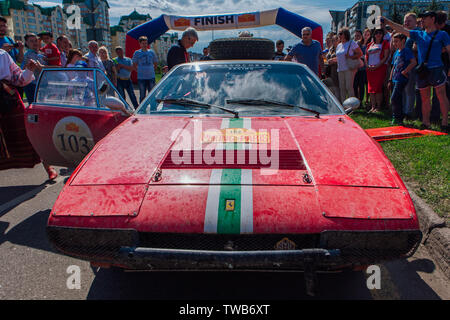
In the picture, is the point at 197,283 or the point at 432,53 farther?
the point at 432,53

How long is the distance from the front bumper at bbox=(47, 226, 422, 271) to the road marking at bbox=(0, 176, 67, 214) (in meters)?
2.24

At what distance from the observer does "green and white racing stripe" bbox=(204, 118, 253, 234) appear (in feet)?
5.37

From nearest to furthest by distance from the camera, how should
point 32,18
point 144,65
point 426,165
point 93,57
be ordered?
point 426,165 → point 93,57 → point 144,65 → point 32,18

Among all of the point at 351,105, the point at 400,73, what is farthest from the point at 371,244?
the point at 400,73

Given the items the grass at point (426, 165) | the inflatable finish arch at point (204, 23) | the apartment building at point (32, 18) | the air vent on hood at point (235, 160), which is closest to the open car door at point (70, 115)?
the air vent on hood at point (235, 160)

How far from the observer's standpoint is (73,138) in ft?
10.9

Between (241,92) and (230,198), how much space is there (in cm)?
136

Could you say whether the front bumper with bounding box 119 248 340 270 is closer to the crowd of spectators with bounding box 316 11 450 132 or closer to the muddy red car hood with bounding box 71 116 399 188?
the muddy red car hood with bounding box 71 116 399 188

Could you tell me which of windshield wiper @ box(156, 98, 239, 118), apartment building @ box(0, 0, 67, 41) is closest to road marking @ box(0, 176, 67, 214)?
windshield wiper @ box(156, 98, 239, 118)

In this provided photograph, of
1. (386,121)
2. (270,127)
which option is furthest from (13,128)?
(386,121)

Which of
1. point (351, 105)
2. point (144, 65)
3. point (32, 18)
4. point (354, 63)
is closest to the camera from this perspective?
point (351, 105)

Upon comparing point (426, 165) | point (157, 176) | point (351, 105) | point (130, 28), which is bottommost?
point (426, 165)

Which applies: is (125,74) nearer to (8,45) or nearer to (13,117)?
(8,45)

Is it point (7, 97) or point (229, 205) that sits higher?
point (7, 97)
